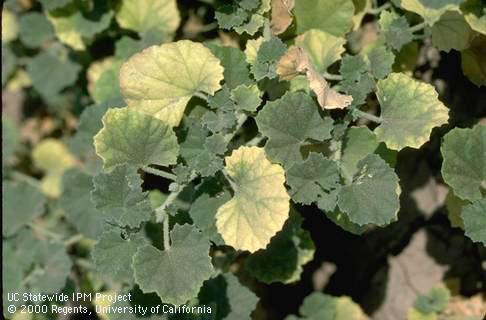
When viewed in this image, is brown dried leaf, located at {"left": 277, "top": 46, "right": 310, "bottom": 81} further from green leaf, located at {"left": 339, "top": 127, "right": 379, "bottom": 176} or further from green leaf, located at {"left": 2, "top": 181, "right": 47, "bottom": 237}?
green leaf, located at {"left": 2, "top": 181, "right": 47, "bottom": 237}

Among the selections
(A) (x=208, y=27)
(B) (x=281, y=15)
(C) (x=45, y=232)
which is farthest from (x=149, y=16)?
(C) (x=45, y=232)

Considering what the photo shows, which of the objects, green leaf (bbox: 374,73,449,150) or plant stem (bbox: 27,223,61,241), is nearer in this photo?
green leaf (bbox: 374,73,449,150)

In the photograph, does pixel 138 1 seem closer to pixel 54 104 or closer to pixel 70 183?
pixel 70 183

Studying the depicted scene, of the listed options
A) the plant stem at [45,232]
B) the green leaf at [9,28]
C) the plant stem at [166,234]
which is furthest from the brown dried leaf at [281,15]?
the green leaf at [9,28]

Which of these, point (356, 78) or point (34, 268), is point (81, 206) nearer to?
point (34, 268)

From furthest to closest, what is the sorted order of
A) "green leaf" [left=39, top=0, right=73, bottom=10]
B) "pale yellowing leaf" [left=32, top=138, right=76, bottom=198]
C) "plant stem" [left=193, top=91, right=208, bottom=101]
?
1. "pale yellowing leaf" [left=32, top=138, right=76, bottom=198]
2. "green leaf" [left=39, top=0, right=73, bottom=10]
3. "plant stem" [left=193, top=91, right=208, bottom=101]

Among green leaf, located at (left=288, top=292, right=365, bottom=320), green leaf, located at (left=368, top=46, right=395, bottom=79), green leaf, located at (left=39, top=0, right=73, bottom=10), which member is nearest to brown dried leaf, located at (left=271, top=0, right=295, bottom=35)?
green leaf, located at (left=368, top=46, right=395, bottom=79)
